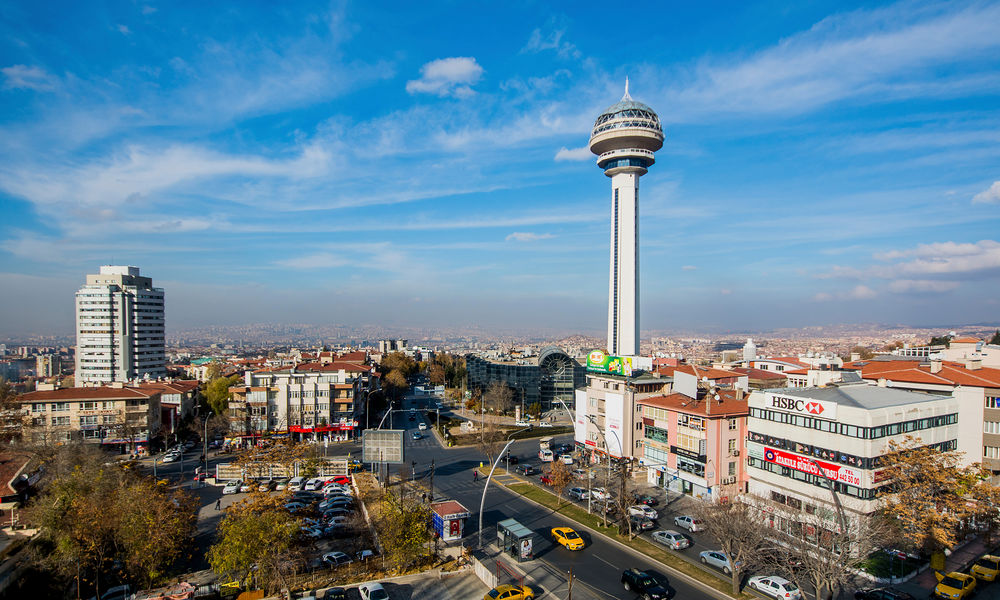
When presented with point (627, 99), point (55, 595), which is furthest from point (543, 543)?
point (627, 99)

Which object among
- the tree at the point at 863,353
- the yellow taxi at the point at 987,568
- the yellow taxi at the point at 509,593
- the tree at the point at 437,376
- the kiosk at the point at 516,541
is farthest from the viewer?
the tree at the point at 437,376

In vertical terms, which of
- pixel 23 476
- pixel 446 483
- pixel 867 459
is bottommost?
pixel 446 483

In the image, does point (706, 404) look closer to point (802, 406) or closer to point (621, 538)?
point (802, 406)

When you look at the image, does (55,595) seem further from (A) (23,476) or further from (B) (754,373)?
(B) (754,373)

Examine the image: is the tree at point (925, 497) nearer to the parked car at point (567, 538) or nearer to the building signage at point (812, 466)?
the building signage at point (812, 466)

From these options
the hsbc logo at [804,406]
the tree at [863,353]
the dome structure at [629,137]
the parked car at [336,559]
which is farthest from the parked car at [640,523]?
the tree at [863,353]

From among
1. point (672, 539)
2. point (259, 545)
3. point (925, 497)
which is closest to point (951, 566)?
point (925, 497)

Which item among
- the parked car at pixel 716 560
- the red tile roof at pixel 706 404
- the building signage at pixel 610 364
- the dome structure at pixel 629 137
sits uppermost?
the dome structure at pixel 629 137
